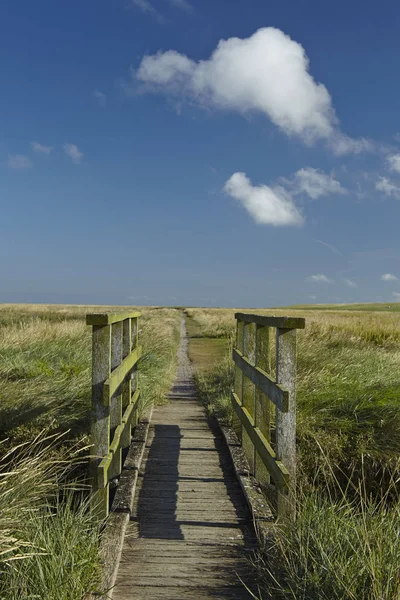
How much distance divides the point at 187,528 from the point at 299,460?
2323 millimetres

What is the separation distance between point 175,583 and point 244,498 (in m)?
1.74

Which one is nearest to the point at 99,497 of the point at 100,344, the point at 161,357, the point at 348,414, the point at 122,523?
the point at 122,523

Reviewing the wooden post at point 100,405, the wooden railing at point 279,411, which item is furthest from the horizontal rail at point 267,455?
the wooden post at point 100,405

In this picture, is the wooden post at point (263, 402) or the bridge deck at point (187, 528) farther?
the wooden post at point (263, 402)

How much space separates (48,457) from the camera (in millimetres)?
6105

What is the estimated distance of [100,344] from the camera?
14.2 ft

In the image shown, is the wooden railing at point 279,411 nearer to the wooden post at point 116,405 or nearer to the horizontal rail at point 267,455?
the horizontal rail at point 267,455

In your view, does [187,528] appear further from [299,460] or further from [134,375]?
[134,375]

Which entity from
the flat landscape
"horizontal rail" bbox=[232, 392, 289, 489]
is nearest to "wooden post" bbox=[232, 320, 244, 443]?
the flat landscape

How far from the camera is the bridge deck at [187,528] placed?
3.63m

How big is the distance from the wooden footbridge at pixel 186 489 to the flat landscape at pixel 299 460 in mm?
263

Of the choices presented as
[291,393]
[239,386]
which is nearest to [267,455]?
[291,393]

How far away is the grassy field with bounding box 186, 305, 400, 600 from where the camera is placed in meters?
3.09

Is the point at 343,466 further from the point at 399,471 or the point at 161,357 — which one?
the point at 161,357
